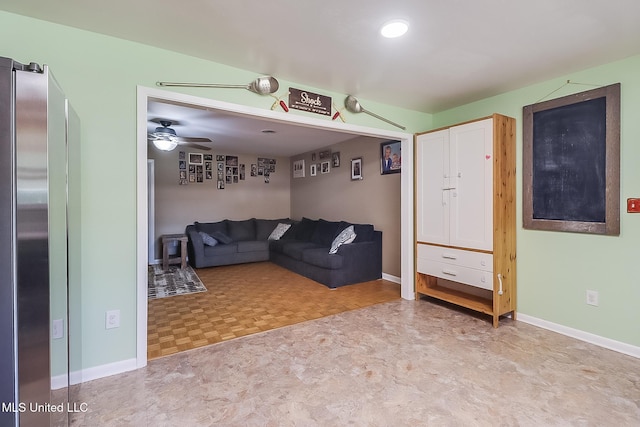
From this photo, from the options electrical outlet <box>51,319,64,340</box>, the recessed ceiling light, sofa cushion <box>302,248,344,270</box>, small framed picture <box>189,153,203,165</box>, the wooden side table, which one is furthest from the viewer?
small framed picture <box>189,153,203,165</box>

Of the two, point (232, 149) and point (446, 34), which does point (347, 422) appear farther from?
point (232, 149)

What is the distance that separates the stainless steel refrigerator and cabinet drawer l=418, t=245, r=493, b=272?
3149 mm

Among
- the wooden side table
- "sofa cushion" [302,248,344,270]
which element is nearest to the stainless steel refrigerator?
"sofa cushion" [302,248,344,270]

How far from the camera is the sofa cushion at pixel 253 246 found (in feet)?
18.7

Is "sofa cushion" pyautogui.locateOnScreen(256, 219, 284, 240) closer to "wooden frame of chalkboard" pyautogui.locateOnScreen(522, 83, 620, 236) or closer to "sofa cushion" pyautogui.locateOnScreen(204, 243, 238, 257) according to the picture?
"sofa cushion" pyautogui.locateOnScreen(204, 243, 238, 257)

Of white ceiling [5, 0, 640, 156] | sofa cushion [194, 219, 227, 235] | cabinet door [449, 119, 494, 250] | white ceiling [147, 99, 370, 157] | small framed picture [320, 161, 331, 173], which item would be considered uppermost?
white ceiling [147, 99, 370, 157]

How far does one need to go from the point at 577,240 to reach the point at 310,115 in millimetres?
2627

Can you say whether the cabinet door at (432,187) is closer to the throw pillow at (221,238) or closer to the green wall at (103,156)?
the green wall at (103,156)

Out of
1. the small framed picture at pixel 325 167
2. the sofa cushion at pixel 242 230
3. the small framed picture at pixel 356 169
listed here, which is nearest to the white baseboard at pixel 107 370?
the small framed picture at pixel 356 169

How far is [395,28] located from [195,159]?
17.3 feet

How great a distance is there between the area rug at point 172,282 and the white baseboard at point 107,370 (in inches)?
65.9

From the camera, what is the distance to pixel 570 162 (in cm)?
265

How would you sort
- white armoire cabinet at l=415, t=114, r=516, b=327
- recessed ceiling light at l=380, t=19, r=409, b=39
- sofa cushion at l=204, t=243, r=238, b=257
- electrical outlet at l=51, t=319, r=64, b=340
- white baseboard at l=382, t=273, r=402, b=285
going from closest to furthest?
electrical outlet at l=51, t=319, r=64, b=340 < recessed ceiling light at l=380, t=19, r=409, b=39 < white armoire cabinet at l=415, t=114, r=516, b=327 < white baseboard at l=382, t=273, r=402, b=285 < sofa cushion at l=204, t=243, r=238, b=257

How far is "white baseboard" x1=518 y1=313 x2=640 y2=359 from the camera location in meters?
2.37
